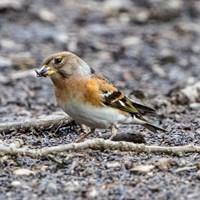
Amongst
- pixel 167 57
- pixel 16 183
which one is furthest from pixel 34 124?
pixel 167 57

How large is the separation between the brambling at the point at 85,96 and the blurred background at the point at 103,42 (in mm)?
1929

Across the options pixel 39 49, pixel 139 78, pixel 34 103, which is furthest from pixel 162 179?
pixel 39 49

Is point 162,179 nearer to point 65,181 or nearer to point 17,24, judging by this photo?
point 65,181

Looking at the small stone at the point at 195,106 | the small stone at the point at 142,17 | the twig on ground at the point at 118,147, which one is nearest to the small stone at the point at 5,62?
the small stone at the point at 195,106

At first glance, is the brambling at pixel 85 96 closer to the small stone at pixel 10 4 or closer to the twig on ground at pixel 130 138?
the twig on ground at pixel 130 138

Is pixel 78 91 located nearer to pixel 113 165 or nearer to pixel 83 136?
pixel 83 136

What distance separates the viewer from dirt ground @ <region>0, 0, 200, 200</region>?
464 cm

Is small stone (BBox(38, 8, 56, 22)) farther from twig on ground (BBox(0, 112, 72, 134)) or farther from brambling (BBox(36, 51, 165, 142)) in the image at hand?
brambling (BBox(36, 51, 165, 142))

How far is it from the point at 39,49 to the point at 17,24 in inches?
40.6

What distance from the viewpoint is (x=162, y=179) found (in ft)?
15.4

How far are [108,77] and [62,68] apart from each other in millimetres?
4058

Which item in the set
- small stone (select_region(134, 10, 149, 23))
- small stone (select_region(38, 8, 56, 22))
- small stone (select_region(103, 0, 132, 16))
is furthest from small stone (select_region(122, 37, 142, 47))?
small stone (select_region(38, 8, 56, 22))

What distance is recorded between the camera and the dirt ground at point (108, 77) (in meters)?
4.64

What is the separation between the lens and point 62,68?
5.78 meters
